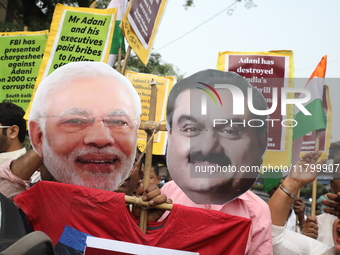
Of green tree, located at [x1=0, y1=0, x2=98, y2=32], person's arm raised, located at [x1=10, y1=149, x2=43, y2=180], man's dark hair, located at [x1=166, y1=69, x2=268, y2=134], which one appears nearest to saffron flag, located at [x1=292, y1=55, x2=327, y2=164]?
man's dark hair, located at [x1=166, y1=69, x2=268, y2=134]

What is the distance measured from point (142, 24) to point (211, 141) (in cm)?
159

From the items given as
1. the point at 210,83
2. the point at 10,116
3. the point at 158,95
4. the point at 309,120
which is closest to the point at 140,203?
the point at 210,83

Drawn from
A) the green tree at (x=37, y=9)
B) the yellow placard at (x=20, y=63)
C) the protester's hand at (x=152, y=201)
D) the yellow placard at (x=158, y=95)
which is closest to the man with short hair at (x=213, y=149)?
the protester's hand at (x=152, y=201)

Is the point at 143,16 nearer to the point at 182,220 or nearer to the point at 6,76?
the point at 6,76

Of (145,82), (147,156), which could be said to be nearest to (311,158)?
(147,156)

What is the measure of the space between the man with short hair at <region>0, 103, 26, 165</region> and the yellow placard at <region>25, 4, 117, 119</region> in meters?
0.39

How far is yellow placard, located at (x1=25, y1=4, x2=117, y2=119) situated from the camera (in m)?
3.21

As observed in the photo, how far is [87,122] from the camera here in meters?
2.13

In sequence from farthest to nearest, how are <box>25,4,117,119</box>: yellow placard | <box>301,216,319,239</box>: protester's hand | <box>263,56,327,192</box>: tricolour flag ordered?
<box>301,216,319,239</box>: protester's hand < <box>25,4,117,119</box>: yellow placard < <box>263,56,327,192</box>: tricolour flag

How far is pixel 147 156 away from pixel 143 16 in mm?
1786

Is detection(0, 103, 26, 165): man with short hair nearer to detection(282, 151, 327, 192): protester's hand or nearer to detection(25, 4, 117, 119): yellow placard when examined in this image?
detection(25, 4, 117, 119): yellow placard

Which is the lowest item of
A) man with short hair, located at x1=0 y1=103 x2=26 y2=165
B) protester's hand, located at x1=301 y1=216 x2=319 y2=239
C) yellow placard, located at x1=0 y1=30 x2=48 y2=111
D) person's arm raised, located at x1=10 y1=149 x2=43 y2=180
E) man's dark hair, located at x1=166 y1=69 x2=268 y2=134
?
protester's hand, located at x1=301 y1=216 x2=319 y2=239

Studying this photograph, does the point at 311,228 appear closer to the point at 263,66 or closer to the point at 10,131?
the point at 263,66

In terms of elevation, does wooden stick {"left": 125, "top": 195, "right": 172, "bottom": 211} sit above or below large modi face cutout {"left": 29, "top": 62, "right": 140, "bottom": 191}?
below
